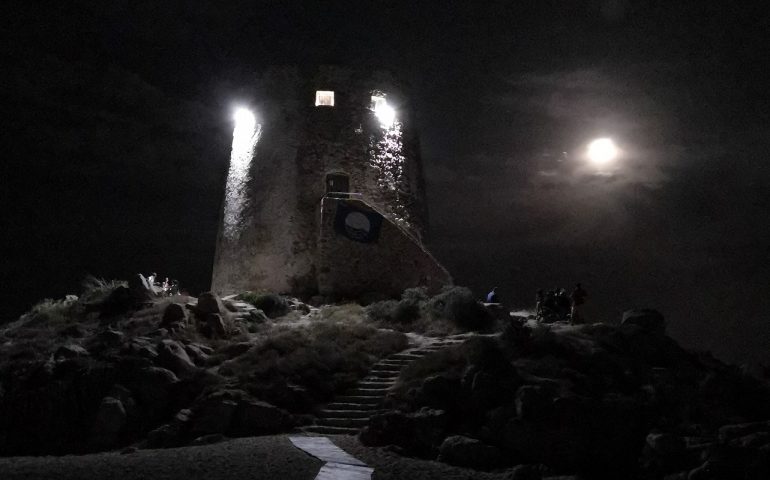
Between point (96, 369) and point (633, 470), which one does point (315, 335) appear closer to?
point (96, 369)

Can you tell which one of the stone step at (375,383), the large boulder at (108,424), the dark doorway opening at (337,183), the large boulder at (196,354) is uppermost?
the dark doorway opening at (337,183)

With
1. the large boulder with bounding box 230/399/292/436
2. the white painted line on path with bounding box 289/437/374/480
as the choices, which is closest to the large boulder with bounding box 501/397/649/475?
the white painted line on path with bounding box 289/437/374/480

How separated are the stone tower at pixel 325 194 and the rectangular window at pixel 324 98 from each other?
0.15 ft

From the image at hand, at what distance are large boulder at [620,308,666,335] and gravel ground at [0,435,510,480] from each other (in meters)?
9.19

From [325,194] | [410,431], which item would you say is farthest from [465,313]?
[325,194]

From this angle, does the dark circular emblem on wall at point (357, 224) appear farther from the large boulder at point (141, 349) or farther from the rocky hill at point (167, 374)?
the large boulder at point (141, 349)

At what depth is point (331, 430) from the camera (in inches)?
453

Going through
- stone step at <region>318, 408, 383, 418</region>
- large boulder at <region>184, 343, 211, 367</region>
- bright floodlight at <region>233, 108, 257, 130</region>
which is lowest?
stone step at <region>318, 408, 383, 418</region>

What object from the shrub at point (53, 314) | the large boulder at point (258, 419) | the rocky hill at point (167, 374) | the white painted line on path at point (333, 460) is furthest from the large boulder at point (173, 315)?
the white painted line on path at point (333, 460)

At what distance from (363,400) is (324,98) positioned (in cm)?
1780

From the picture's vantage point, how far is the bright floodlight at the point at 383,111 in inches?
1083

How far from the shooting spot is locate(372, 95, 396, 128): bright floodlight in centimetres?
2750

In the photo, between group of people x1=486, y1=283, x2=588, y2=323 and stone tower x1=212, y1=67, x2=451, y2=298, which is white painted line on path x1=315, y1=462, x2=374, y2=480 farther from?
stone tower x1=212, y1=67, x2=451, y2=298

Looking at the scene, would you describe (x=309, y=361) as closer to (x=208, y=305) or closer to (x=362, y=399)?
(x=362, y=399)
